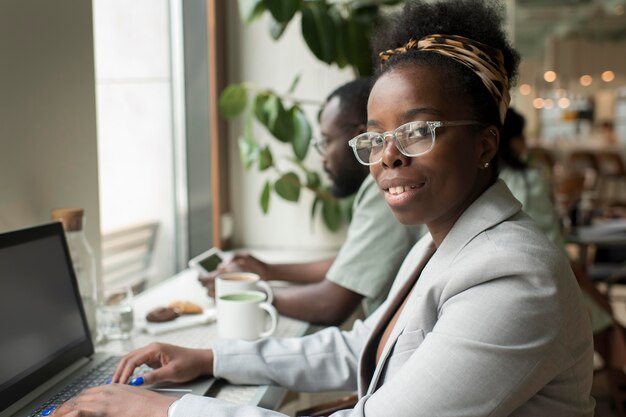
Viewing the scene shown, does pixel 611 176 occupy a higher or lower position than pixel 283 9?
lower

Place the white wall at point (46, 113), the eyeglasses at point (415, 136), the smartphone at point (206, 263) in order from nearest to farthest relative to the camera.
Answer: the eyeglasses at point (415, 136) < the white wall at point (46, 113) < the smartphone at point (206, 263)

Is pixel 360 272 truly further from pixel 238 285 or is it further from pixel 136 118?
pixel 136 118

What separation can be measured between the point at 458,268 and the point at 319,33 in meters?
1.74

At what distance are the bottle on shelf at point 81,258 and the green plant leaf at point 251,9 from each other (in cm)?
122

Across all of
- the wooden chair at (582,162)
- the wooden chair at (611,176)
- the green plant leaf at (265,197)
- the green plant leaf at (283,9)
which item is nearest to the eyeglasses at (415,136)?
the green plant leaf at (283,9)

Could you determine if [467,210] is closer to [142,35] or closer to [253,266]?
[253,266]

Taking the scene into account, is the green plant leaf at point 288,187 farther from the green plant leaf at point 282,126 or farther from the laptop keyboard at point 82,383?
the laptop keyboard at point 82,383

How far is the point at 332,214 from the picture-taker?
2.84 metres

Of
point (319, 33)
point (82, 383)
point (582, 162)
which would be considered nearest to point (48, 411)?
point (82, 383)

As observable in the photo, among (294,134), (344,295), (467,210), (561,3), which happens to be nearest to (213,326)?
(344,295)

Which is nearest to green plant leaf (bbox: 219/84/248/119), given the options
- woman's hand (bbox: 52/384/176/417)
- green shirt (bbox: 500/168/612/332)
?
green shirt (bbox: 500/168/612/332)

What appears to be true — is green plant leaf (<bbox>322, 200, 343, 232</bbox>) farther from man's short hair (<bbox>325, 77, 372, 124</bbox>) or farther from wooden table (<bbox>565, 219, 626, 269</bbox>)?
wooden table (<bbox>565, 219, 626, 269</bbox>)

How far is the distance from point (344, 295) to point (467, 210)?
2.66ft

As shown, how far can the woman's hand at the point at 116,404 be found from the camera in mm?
987
